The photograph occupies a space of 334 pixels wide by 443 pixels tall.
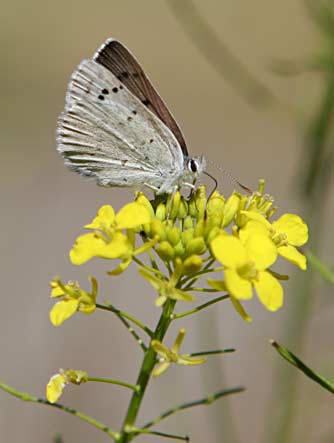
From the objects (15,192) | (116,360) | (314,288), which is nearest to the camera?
(314,288)

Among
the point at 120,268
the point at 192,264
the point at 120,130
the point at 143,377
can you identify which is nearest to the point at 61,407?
the point at 143,377

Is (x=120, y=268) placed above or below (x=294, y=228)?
below

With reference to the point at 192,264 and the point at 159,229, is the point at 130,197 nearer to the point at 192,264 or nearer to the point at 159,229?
the point at 159,229

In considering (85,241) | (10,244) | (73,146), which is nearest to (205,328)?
(73,146)

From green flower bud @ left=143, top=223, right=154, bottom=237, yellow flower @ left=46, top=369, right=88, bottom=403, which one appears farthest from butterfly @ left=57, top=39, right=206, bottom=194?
yellow flower @ left=46, top=369, right=88, bottom=403

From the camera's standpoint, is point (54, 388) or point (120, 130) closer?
point (54, 388)

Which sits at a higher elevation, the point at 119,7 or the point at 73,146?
the point at 119,7

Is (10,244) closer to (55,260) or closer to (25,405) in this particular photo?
(55,260)
